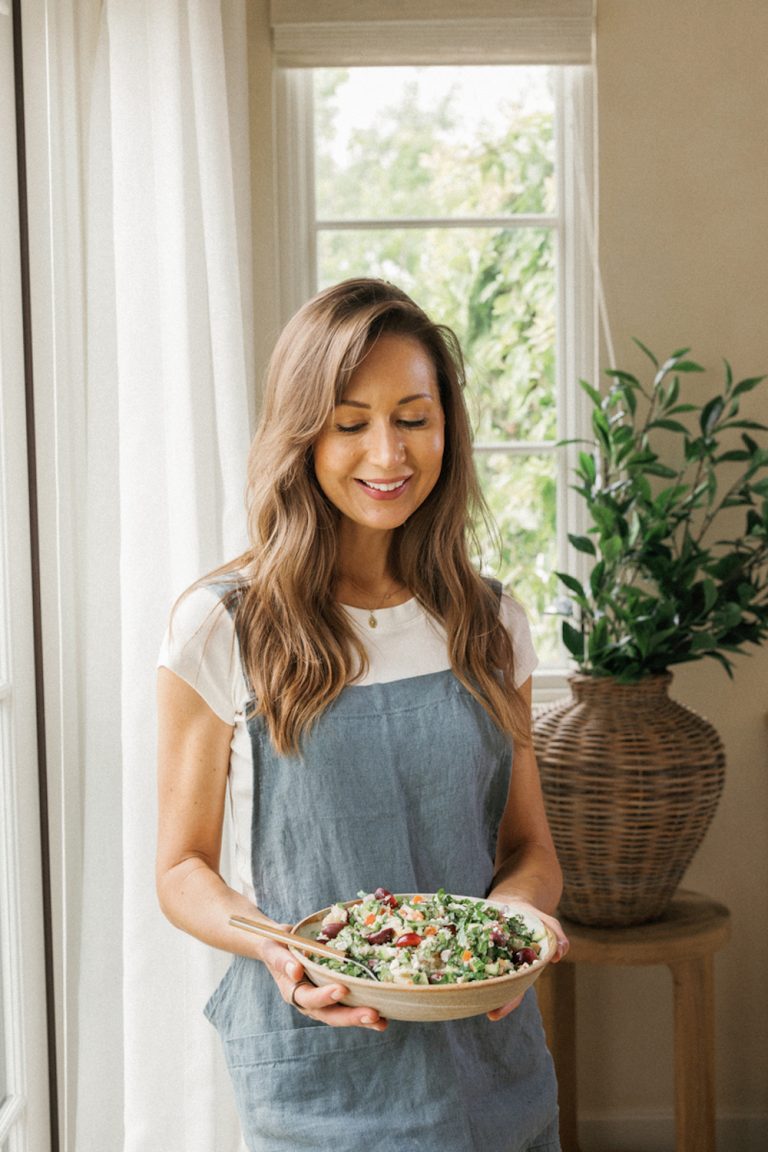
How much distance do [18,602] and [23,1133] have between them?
2.73 feet

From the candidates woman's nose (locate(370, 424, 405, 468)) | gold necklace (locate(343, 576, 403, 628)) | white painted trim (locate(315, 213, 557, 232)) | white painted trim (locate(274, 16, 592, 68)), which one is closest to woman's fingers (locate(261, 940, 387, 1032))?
gold necklace (locate(343, 576, 403, 628))

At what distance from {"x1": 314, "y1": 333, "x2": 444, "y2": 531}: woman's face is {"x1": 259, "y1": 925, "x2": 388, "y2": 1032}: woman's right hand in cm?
49

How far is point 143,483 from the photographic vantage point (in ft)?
6.13

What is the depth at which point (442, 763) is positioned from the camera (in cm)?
143

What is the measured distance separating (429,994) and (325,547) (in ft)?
1.81

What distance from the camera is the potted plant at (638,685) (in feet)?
7.93

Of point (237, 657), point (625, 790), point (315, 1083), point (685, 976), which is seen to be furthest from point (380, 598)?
point (685, 976)

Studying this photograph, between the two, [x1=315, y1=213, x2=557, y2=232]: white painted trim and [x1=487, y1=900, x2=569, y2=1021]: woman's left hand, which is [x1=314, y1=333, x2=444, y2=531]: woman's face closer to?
[x1=487, y1=900, x2=569, y2=1021]: woman's left hand

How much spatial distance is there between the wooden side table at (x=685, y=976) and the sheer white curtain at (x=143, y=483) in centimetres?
87

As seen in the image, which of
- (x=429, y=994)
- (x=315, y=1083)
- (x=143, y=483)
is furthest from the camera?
(x=143, y=483)

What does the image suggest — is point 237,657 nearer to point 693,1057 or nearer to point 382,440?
point 382,440

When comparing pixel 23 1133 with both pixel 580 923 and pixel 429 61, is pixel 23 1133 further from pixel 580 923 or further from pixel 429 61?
pixel 429 61

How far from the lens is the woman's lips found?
1.40 metres

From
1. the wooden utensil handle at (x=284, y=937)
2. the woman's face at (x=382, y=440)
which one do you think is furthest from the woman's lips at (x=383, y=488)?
the wooden utensil handle at (x=284, y=937)
